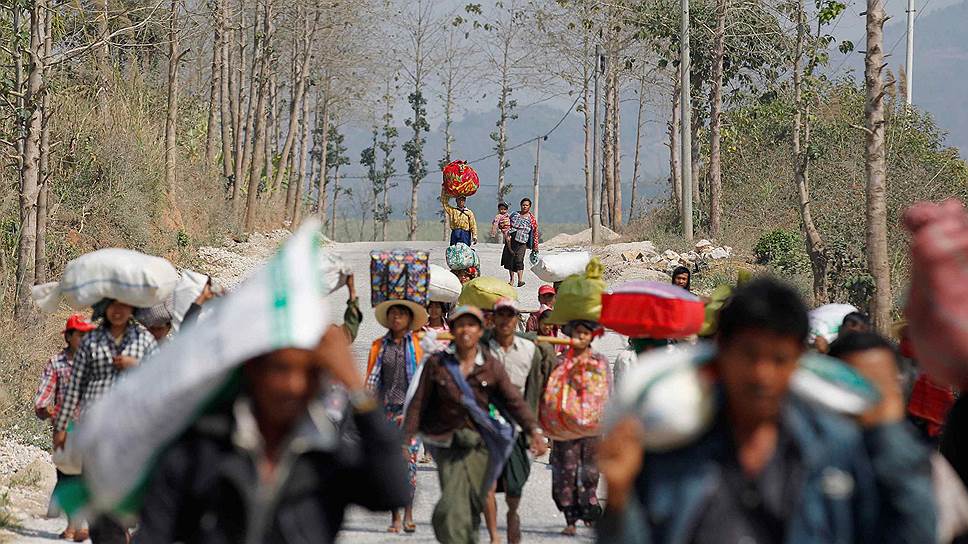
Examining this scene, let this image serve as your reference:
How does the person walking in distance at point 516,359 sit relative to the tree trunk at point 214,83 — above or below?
below

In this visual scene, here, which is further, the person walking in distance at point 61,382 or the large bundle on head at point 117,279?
the person walking in distance at point 61,382

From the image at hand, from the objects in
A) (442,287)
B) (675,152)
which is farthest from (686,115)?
(442,287)

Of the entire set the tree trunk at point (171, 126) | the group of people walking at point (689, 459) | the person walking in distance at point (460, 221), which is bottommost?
the group of people walking at point (689, 459)

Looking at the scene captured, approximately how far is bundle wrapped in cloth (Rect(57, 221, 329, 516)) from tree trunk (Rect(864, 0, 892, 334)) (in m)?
11.5

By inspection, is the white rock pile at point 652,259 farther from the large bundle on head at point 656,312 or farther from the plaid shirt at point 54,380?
the large bundle on head at point 656,312

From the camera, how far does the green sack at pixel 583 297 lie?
9680mm

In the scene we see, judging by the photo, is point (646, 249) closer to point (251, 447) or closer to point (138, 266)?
point (138, 266)

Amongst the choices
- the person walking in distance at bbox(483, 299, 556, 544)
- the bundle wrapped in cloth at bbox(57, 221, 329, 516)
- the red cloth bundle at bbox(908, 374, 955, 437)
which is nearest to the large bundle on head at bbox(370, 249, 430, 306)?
the person walking in distance at bbox(483, 299, 556, 544)

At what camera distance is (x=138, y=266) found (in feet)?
26.5

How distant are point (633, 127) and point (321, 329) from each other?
93.2m

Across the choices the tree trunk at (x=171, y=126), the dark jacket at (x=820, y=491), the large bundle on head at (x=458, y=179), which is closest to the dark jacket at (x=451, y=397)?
the dark jacket at (x=820, y=491)

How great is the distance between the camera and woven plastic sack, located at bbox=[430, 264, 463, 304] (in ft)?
41.3

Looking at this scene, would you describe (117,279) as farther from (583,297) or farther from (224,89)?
(224,89)

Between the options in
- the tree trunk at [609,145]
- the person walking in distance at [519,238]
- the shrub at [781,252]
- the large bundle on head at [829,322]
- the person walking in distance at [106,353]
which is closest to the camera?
the large bundle on head at [829,322]
